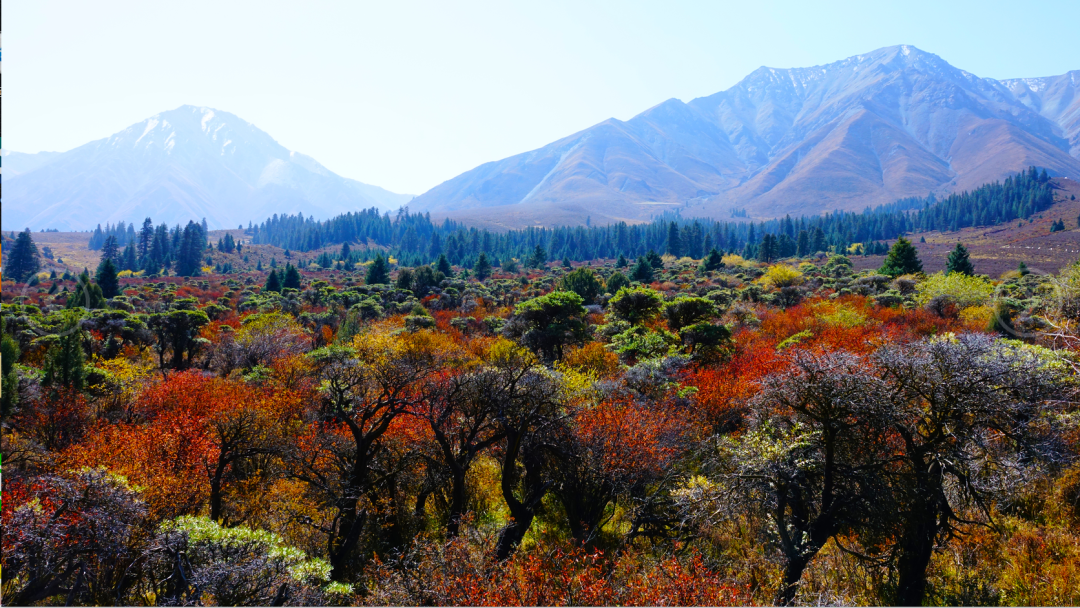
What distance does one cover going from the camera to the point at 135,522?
9.86 meters

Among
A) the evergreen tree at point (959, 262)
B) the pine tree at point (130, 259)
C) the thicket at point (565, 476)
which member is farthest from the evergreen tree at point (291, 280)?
the evergreen tree at point (959, 262)

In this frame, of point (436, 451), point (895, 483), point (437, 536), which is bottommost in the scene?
point (437, 536)

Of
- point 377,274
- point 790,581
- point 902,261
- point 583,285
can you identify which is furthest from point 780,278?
point 790,581

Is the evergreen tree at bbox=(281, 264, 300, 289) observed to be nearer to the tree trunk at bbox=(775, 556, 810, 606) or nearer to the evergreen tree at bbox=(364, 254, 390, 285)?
the evergreen tree at bbox=(364, 254, 390, 285)

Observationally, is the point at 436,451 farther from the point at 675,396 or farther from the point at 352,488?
the point at 675,396

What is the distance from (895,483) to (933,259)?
103 metres

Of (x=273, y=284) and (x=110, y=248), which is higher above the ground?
(x=110, y=248)

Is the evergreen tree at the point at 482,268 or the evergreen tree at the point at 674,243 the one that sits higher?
the evergreen tree at the point at 674,243

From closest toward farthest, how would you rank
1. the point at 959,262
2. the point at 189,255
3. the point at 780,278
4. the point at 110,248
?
the point at 959,262, the point at 780,278, the point at 110,248, the point at 189,255

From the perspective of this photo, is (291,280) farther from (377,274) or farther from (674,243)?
(674,243)

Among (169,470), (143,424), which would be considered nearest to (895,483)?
(169,470)

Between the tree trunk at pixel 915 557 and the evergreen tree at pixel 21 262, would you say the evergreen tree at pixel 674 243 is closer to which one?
the evergreen tree at pixel 21 262

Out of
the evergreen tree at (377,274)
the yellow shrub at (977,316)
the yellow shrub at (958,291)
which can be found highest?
the evergreen tree at (377,274)

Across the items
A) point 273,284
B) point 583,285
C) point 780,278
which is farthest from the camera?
point 273,284
